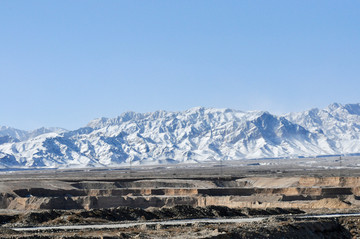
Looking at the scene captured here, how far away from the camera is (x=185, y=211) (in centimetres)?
5225

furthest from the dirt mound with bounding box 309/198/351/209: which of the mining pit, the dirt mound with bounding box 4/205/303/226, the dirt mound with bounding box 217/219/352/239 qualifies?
the dirt mound with bounding box 217/219/352/239

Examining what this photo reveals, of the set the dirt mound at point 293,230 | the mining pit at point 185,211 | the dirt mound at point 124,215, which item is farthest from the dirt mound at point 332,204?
the dirt mound at point 293,230

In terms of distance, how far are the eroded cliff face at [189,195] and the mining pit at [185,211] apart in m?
0.12

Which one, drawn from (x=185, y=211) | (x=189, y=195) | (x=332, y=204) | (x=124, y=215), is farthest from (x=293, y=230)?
(x=189, y=195)

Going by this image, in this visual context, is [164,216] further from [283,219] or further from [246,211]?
[283,219]

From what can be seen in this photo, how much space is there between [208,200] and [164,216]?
1235 inches

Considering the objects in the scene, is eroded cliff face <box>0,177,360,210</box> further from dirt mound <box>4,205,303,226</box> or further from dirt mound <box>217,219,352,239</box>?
dirt mound <box>217,219,352,239</box>

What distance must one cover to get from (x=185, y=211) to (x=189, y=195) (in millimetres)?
37991

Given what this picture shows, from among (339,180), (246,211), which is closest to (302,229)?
(246,211)

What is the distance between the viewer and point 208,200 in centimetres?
8244

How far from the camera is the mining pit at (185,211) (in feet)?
115

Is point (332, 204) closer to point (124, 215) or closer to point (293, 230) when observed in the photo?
point (124, 215)

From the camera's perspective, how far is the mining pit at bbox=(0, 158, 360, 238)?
115 feet

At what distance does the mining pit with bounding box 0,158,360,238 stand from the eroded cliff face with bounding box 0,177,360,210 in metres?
0.12
